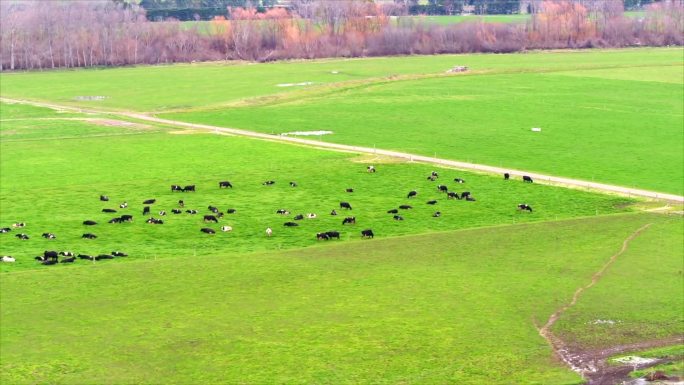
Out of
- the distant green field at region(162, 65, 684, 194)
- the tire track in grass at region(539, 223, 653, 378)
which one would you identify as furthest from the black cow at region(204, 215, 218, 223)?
the distant green field at region(162, 65, 684, 194)

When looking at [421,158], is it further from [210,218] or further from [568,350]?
[568,350]

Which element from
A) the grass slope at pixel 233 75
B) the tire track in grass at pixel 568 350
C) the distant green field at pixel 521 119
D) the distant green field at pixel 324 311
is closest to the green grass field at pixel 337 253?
the distant green field at pixel 324 311

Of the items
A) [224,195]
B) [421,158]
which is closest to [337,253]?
[224,195]

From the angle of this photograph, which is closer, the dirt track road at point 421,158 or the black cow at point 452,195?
the black cow at point 452,195

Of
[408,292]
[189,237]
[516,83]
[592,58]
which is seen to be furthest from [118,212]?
[592,58]

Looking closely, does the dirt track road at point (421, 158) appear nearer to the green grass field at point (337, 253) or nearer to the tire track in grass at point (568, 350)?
the green grass field at point (337, 253)
